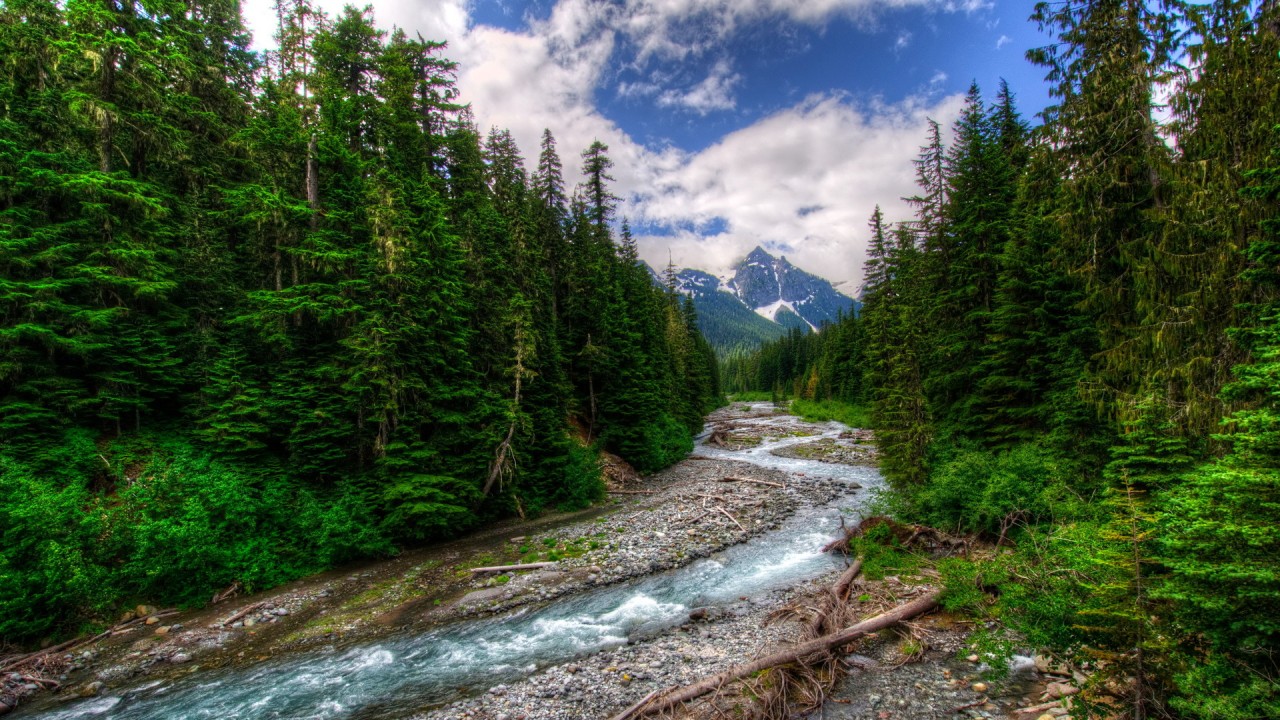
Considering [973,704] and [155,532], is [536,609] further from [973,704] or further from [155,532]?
[155,532]

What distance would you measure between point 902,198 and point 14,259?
34.1 metres

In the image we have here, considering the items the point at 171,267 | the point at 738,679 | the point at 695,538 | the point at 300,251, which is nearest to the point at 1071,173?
the point at 738,679

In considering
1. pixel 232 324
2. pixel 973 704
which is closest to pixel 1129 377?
pixel 973 704

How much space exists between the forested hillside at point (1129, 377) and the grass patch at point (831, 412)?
109ft

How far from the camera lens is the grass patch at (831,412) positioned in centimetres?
5141

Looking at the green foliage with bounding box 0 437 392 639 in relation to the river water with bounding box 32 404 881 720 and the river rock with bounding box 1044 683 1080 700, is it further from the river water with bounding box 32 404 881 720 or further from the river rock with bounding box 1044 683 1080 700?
the river rock with bounding box 1044 683 1080 700

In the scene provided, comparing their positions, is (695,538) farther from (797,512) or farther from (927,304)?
(927,304)

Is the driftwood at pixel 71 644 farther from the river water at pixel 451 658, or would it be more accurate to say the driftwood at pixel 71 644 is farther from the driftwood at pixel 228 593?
the river water at pixel 451 658

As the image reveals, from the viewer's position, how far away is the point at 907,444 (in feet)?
59.6

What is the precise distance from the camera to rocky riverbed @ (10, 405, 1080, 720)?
335 inches

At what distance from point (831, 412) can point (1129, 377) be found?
2110 inches

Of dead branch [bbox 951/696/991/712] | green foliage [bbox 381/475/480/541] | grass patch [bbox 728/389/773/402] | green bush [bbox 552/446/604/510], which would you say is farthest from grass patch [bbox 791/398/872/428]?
dead branch [bbox 951/696/991/712]

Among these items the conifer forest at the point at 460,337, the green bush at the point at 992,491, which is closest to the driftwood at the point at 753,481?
the conifer forest at the point at 460,337

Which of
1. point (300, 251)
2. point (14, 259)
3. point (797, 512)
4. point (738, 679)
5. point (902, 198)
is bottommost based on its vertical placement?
point (797, 512)
